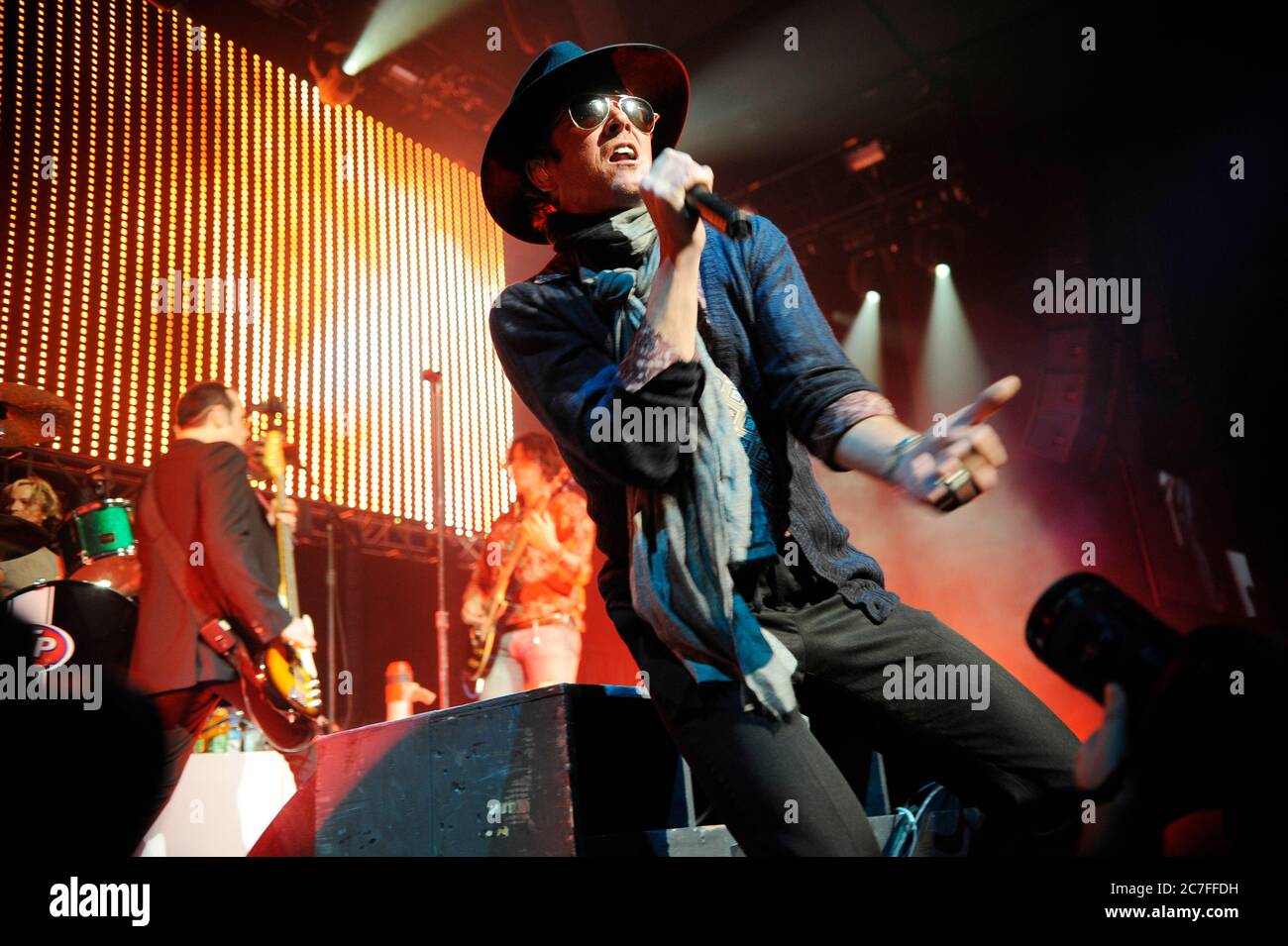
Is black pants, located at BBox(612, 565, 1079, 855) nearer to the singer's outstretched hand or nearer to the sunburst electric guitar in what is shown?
the singer's outstretched hand

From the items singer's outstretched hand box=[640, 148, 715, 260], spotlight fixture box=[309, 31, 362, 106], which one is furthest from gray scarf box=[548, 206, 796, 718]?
spotlight fixture box=[309, 31, 362, 106]

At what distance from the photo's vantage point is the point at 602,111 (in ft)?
5.72

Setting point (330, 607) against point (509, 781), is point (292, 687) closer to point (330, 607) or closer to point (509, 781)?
point (330, 607)

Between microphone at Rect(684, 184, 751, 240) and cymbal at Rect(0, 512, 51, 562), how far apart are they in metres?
4.45

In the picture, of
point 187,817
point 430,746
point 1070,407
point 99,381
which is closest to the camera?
point 430,746

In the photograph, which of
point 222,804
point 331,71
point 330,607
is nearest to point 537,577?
point 330,607

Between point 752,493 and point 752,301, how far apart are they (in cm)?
37

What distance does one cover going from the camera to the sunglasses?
174cm

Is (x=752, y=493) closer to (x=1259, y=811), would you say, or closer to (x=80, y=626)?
(x=1259, y=811)

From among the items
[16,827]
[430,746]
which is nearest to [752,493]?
[430,746]

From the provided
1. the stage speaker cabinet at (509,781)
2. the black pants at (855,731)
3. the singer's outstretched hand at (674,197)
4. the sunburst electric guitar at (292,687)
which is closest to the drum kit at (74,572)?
the sunburst electric guitar at (292,687)

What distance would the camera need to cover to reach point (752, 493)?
150 cm

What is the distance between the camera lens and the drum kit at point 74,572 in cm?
376

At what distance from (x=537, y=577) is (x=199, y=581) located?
6.89 feet
